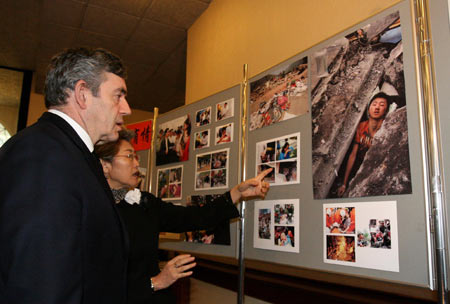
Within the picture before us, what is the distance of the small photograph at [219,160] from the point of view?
7.05 feet

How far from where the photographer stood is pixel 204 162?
7.57 ft

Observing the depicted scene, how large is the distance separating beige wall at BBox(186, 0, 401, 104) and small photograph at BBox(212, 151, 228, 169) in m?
0.84

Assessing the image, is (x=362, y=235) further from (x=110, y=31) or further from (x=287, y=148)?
(x=110, y=31)

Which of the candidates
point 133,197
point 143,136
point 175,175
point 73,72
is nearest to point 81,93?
point 73,72

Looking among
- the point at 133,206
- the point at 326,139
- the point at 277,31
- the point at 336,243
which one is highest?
the point at 277,31

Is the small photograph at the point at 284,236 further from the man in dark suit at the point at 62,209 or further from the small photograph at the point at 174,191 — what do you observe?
the small photograph at the point at 174,191

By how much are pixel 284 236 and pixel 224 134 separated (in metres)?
0.78

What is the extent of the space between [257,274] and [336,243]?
95cm

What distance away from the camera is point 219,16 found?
11.4ft

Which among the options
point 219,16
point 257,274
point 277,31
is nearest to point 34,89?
point 219,16

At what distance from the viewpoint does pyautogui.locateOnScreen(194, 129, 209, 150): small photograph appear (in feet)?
7.64

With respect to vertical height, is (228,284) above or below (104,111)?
below

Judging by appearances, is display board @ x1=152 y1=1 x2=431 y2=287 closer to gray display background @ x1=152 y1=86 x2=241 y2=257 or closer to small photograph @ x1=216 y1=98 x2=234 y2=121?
gray display background @ x1=152 y1=86 x2=241 y2=257

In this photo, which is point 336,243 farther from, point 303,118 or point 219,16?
point 219,16
